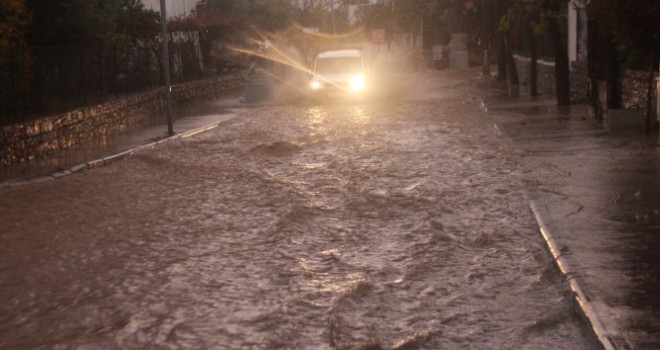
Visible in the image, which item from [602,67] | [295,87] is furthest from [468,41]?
[602,67]

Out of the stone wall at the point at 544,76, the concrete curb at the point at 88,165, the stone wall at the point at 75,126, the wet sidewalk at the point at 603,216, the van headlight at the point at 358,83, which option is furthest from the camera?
the van headlight at the point at 358,83

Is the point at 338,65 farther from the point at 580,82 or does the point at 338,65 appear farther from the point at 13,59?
A: the point at 13,59

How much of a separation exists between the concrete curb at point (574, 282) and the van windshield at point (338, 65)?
74.4ft

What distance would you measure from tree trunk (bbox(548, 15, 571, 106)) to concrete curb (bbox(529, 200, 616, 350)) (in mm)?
13523

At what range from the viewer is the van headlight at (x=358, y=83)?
32531 mm

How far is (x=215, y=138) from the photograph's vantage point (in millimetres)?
20359

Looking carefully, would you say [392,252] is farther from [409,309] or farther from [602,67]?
[602,67]

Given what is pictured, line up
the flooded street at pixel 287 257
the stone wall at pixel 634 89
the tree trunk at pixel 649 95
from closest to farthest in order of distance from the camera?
the flooded street at pixel 287 257, the tree trunk at pixel 649 95, the stone wall at pixel 634 89

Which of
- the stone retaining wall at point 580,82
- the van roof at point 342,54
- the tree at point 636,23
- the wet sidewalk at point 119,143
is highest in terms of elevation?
the tree at point 636,23

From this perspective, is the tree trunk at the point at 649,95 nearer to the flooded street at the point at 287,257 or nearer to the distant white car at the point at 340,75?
the flooded street at the point at 287,257

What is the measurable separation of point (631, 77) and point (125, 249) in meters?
11.6

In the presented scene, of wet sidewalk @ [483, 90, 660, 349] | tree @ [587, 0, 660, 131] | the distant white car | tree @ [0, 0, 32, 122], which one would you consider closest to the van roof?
the distant white car

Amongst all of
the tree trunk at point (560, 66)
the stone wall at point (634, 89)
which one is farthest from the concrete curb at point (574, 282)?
the tree trunk at point (560, 66)

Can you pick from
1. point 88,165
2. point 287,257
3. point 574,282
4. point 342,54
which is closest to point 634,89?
point 88,165
